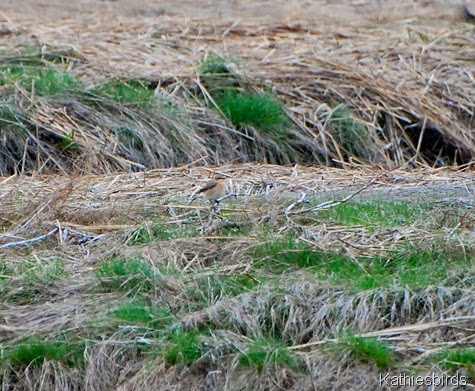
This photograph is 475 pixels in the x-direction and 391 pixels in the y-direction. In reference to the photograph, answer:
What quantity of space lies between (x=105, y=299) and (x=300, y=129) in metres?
4.59

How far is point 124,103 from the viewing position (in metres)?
10.3

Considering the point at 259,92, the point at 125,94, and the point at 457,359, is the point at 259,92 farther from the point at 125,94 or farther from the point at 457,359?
the point at 457,359

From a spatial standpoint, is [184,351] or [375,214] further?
[375,214]

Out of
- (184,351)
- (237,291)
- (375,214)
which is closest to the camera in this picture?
(184,351)

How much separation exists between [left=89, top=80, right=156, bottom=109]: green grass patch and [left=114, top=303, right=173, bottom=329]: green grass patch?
14.4 ft

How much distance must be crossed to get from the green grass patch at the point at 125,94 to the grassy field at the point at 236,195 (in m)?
0.02

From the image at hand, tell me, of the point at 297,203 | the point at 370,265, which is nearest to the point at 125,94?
the point at 297,203

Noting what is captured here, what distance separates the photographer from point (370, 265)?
653cm

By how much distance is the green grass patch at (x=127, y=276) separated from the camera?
6387 mm

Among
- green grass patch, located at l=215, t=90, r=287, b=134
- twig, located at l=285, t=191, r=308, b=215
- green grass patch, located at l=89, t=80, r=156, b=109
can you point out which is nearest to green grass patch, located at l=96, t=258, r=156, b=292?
twig, located at l=285, t=191, r=308, b=215

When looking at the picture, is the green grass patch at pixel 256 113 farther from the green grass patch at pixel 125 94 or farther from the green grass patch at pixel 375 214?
the green grass patch at pixel 375 214

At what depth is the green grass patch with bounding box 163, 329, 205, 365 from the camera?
5.74 meters

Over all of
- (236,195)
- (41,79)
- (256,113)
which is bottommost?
(256,113)

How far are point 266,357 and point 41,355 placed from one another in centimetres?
115
